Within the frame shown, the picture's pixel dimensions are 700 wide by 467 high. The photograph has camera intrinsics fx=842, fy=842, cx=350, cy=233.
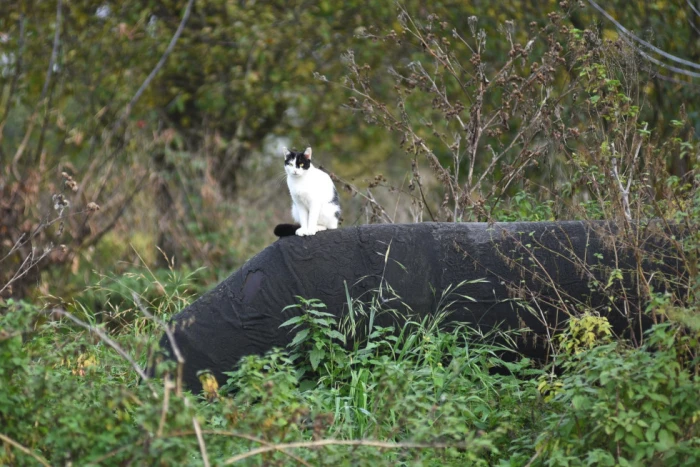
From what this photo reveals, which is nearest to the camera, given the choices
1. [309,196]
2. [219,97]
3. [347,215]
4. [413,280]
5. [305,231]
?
[413,280]

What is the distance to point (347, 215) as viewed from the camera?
12141 mm

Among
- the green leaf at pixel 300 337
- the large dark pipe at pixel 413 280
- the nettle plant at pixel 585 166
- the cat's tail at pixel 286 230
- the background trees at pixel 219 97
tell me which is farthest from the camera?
the background trees at pixel 219 97

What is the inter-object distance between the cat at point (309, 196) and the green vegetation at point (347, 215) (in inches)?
21.6

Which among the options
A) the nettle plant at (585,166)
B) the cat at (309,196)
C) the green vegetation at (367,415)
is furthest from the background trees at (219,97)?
the green vegetation at (367,415)

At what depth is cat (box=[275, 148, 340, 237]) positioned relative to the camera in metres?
5.55

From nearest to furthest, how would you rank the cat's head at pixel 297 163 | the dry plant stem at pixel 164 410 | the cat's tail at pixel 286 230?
the dry plant stem at pixel 164 410 < the cat's tail at pixel 286 230 < the cat's head at pixel 297 163

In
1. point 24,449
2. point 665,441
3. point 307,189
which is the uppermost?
point 307,189

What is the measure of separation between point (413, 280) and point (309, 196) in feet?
3.53

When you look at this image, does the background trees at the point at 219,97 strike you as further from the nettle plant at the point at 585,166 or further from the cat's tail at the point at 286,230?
the cat's tail at the point at 286,230

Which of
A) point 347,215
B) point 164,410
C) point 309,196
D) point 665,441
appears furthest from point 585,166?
point 347,215

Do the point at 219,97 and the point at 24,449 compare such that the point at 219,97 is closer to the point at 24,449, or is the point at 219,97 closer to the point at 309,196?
the point at 309,196

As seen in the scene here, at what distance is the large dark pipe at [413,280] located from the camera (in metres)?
4.77

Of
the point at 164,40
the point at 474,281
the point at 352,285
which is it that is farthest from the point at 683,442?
the point at 164,40

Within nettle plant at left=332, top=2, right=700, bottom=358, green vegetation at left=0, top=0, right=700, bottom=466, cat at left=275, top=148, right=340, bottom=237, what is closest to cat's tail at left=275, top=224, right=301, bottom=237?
cat at left=275, top=148, right=340, bottom=237
